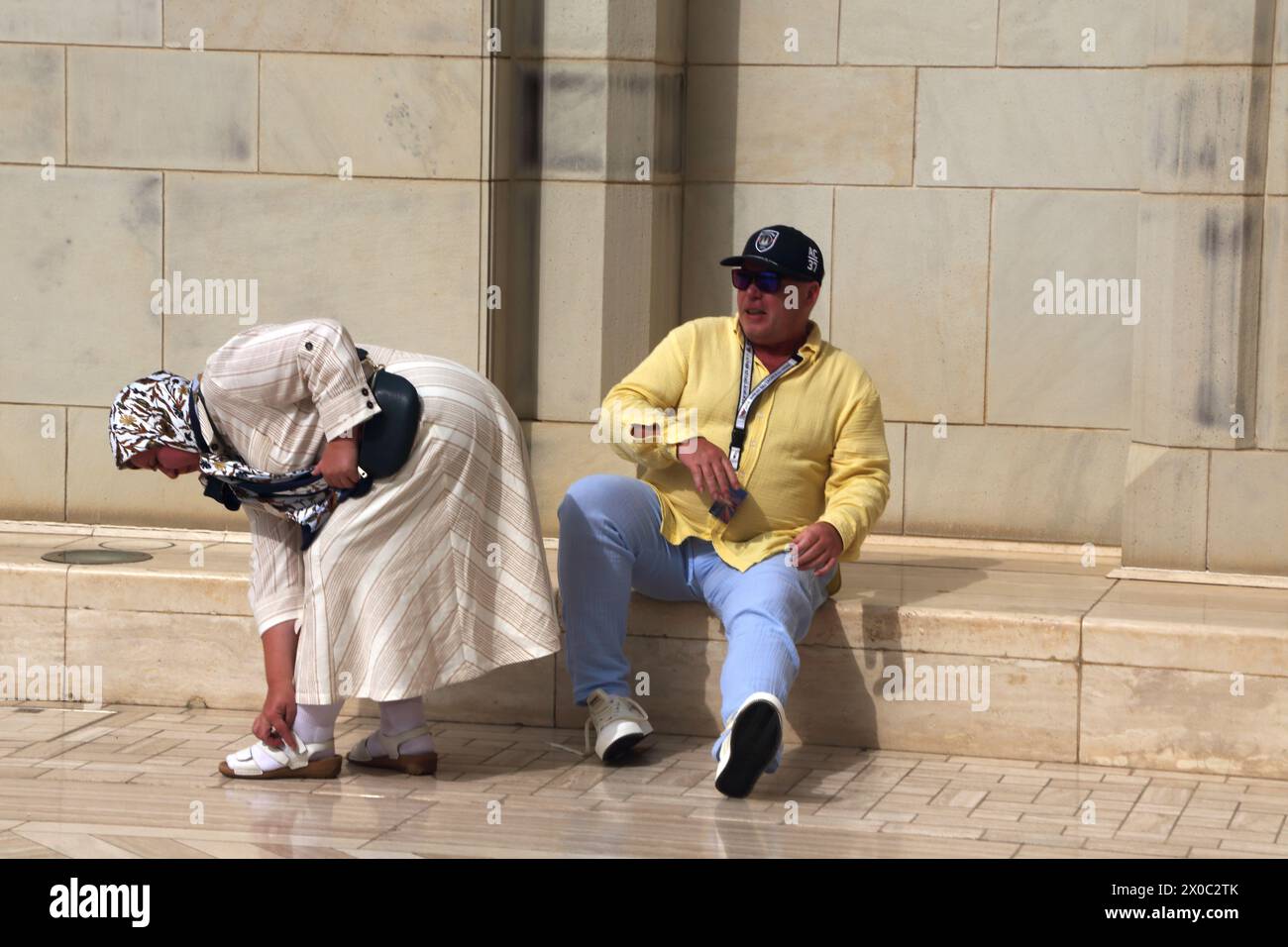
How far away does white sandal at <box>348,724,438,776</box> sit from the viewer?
572 centimetres

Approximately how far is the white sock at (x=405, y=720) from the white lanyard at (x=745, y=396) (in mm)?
1190

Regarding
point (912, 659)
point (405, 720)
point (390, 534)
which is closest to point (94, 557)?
point (405, 720)

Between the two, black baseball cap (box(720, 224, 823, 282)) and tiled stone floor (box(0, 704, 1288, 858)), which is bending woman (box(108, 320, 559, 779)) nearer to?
tiled stone floor (box(0, 704, 1288, 858))

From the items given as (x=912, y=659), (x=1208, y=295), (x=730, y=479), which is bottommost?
(x=912, y=659)

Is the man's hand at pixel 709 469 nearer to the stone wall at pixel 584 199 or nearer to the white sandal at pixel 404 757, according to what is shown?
the white sandal at pixel 404 757

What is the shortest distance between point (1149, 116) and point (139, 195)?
3.72 m

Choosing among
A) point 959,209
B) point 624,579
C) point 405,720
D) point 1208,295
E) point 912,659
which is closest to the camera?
point 405,720

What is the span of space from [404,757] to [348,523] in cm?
74

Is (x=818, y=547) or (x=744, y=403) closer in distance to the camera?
(x=818, y=547)

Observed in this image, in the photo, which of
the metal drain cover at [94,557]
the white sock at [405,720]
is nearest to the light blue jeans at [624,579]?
the white sock at [405,720]

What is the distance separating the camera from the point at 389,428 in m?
5.39

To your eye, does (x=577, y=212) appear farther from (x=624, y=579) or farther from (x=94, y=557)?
(x=94, y=557)

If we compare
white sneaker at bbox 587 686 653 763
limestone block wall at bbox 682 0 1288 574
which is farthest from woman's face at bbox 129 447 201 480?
limestone block wall at bbox 682 0 1288 574
